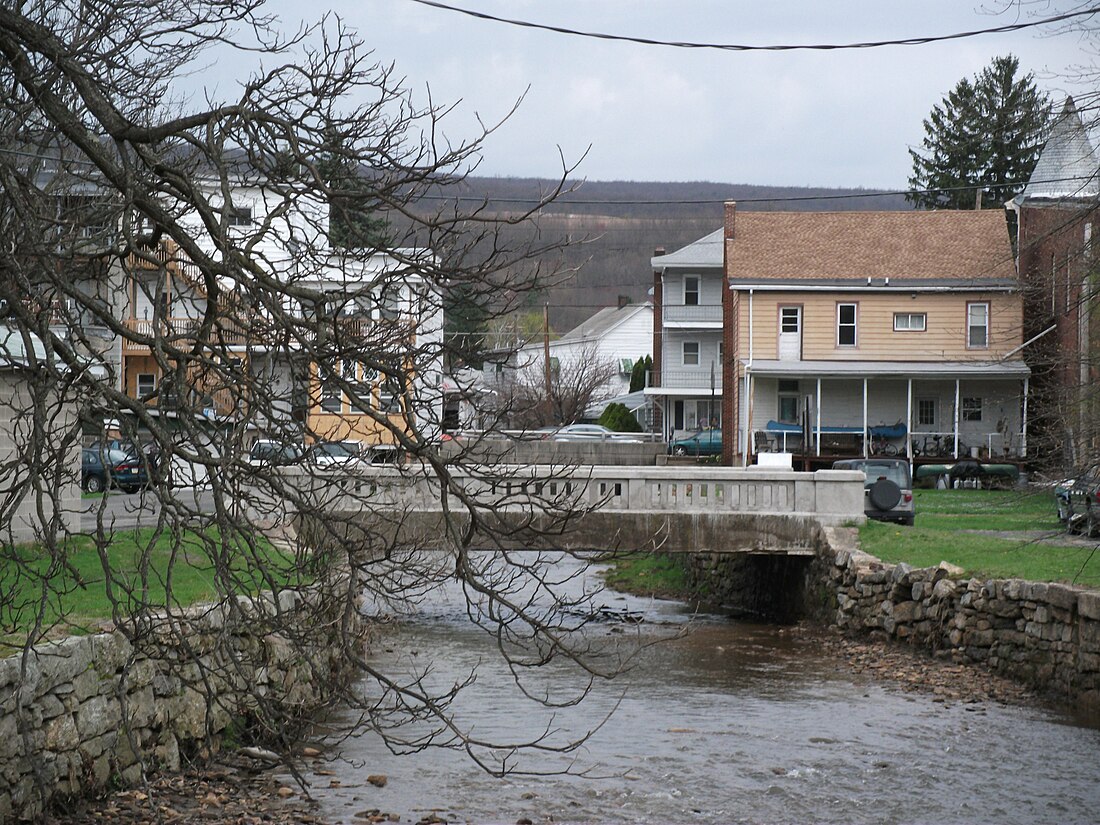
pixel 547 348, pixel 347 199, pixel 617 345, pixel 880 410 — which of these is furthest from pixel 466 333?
pixel 617 345

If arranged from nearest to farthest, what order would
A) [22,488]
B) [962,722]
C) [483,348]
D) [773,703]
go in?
[22,488] < [483,348] < [962,722] < [773,703]

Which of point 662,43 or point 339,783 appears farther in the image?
point 662,43

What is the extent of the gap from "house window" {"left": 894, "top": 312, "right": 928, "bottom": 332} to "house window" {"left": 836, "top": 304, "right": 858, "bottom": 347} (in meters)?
1.37

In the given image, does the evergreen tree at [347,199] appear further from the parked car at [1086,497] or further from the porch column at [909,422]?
Answer: the porch column at [909,422]

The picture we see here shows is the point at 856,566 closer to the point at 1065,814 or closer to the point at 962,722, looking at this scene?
the point at 962,722

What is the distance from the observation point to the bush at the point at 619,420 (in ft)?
214

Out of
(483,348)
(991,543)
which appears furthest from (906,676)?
(483,348)

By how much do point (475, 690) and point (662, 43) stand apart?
336 inches

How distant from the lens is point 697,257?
55.2m

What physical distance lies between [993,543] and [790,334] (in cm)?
2100

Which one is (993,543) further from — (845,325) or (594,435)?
(594,435)

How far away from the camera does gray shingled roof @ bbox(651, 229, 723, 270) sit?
54.5m

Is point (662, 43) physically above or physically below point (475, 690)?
above

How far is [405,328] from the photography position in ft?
25.0
